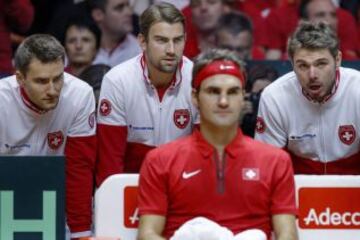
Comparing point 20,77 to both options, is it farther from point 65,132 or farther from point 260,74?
point 260,74

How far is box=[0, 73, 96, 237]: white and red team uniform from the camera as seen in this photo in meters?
6.31

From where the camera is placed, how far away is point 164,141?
648 cm

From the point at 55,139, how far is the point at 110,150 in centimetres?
27

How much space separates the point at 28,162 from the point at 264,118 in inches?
49.0

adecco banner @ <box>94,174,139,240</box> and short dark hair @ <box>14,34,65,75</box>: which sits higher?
short dark hair @ <box>14,34,65,75</box>

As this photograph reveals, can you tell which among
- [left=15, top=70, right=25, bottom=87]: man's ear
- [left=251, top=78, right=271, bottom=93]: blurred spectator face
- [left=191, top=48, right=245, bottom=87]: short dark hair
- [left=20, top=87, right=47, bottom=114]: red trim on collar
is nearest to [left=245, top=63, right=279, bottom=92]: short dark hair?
[left=251, top=78, right=271, bottom=93]: blurred spectator face

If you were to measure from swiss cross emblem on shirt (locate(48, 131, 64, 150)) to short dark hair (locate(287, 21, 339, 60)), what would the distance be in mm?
1160

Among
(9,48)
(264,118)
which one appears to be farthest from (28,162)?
(9,48)

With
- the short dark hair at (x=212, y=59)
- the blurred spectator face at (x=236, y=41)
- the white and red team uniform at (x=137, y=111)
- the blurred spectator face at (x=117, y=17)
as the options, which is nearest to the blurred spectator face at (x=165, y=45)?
the white and red team uniform at (x=137, y=111)

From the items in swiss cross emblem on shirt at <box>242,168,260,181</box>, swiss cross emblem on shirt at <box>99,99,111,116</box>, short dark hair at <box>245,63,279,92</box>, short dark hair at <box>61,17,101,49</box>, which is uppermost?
short dark hair at <box>61,17,101,49</box>

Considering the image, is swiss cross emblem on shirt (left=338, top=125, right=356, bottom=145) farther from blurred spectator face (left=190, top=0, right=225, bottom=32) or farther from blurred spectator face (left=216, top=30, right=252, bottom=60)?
blurred spectator face (left=190, top=0, right=225, bottom=32)

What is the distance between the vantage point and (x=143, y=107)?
647 cm

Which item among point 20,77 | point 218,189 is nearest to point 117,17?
point 20,77

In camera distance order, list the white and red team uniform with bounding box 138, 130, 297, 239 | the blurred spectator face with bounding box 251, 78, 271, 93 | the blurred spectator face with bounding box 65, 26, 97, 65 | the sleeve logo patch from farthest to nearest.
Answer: the blurred spectator face with bounding box 65, 26, 97, 65 < the blurred spectator face with bounding box 251, 78, 271, 93 < the sleeve logo patch < the white and red team uniform with bounding box 138, 130, 297, 239
